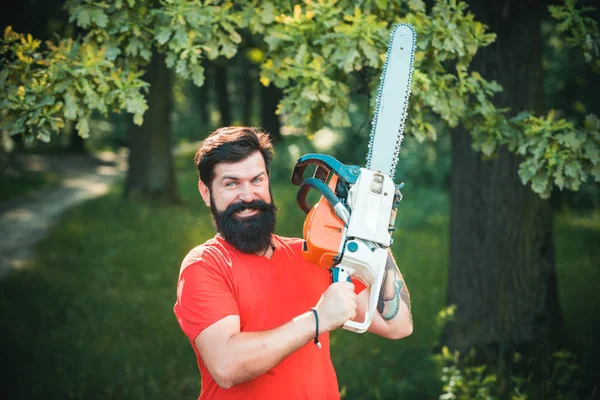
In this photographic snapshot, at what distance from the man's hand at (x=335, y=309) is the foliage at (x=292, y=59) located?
1233 mm

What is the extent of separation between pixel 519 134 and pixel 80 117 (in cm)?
242

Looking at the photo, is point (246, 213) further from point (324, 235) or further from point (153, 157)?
point (153, 157)

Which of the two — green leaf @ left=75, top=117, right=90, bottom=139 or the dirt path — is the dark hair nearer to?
green leaf @ left=75, top=117, right=90, bottom=139

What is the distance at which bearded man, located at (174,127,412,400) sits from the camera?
6.56 feet

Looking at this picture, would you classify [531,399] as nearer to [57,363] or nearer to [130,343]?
[130,343]

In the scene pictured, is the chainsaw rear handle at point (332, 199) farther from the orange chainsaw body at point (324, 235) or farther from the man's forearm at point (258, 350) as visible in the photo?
the man's forearm at point (258, 350)

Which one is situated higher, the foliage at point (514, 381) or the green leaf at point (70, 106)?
the green leaf at point (70, 106)

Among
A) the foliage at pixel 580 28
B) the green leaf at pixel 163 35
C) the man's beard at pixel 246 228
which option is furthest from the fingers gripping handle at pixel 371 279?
the foliage at pixel 580 28

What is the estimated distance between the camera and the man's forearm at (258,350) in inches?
77.9

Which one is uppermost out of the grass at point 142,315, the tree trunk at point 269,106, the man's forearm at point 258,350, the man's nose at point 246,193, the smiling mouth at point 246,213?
the tree trunk at point 269,106

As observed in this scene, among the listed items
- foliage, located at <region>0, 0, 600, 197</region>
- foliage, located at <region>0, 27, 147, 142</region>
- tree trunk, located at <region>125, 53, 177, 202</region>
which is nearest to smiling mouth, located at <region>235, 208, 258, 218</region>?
foliage, located at <region>0, 0, 600, 197</region>

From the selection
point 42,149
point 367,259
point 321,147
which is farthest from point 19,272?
point 42,149

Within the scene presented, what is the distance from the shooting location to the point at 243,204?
2354 millimetres

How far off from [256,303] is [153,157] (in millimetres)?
9478
